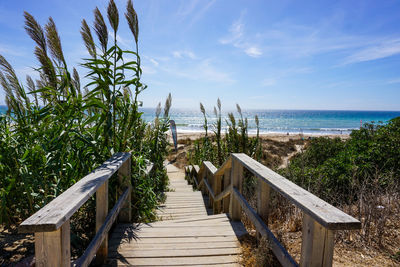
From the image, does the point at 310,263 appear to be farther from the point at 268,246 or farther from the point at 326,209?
the point at 268,246

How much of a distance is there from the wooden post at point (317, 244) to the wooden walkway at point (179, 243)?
33.3 inches

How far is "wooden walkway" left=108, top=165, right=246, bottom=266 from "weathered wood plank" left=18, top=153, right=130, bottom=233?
2.57ft

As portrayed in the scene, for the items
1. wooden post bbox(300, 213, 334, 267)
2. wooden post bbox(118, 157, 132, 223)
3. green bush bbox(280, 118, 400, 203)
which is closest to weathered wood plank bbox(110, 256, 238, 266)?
wooden post bbox(118, 157, 132, 223)

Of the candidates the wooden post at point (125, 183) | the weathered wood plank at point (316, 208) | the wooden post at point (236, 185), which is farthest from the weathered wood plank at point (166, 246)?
the weathered wood plank at point (316, 208)

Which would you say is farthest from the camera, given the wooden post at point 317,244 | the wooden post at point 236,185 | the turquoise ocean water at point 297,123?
the turquoise ocean water at point 297,123

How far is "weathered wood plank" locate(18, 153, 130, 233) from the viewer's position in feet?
3.11

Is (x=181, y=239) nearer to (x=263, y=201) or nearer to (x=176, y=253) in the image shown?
(x=176, y=253)

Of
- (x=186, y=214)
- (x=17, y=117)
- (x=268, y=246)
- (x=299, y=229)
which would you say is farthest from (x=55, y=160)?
(x=186, y=214)

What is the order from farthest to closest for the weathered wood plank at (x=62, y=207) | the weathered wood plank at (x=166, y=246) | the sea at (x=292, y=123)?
the sea at (x=292, y=123), the weathered wood plank at (x=166, y=246), the weathered wood plank at (x=62, y=207)

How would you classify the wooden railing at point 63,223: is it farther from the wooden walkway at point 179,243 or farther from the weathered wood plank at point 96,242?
the wooden walkway at point 179,243

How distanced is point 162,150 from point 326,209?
154 inches

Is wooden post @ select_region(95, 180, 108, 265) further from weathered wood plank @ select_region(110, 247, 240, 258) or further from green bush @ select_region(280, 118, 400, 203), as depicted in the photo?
green bush @ select_region(280, 118, 400, 203)

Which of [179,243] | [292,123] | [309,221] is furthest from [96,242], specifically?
[292,123]

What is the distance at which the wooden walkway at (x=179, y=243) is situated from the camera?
1920 mm
